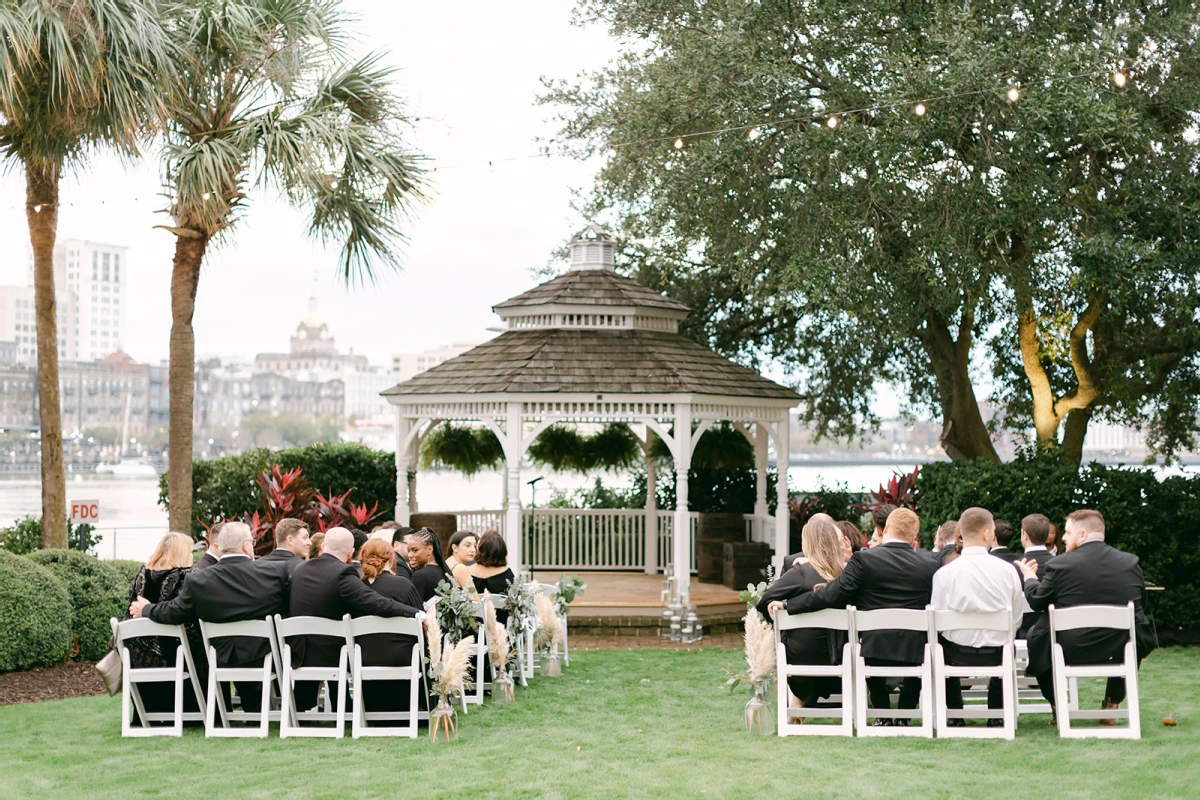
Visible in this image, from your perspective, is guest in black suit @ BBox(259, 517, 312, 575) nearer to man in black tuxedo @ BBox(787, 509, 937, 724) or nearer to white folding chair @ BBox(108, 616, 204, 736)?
white folding chair @ BBox(108, 616, 204, 736)

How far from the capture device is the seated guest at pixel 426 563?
349 inches

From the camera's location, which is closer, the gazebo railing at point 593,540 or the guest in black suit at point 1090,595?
the guest in black suit at point 1090,595

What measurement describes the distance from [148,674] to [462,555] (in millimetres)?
2631

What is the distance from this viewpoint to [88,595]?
11.2m

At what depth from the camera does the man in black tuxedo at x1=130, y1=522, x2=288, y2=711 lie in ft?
24.8

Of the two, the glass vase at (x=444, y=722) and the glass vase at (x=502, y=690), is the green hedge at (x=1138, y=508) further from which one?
the glass vase at (x=444, y=722)

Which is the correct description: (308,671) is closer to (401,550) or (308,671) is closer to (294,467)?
(401,550)

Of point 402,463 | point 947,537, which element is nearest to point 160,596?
point 947,537

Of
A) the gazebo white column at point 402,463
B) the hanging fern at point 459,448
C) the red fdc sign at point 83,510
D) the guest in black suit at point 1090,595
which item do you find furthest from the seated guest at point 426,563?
the hanging fern at point 459,448

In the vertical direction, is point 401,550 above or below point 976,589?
above

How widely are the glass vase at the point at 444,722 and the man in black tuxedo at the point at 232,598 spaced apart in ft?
3.80

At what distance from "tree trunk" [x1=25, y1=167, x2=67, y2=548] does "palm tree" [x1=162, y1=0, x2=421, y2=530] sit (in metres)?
1.14

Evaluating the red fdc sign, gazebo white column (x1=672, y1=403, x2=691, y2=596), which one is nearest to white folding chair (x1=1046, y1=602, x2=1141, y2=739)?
gazebo white column (x1=672, y1=403, x2=691, y2=596)

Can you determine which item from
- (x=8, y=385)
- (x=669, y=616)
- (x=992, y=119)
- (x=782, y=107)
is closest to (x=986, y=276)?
(x=992, y=119)
